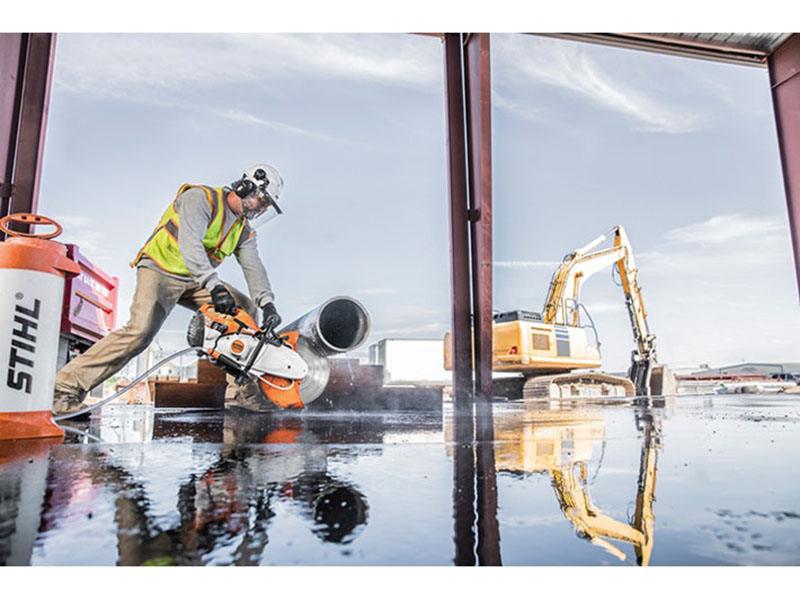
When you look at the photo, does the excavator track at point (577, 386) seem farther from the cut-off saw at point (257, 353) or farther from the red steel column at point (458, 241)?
the cut-off saw at point (257, 353)

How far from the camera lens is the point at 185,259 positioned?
2994 millimetres

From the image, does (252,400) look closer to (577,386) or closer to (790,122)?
(577,386)

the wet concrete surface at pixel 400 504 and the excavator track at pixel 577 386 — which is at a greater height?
the excavator track at pixel 577 386

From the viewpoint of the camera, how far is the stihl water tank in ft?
5.22

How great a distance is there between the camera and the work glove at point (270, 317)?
2830 mm

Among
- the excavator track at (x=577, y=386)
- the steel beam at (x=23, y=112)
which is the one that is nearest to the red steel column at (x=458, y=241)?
the excavator track at (x=577, y=386)

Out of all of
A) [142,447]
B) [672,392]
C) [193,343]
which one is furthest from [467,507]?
[672,392]

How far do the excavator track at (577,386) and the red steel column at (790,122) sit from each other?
2.33 meters

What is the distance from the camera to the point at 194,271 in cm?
295

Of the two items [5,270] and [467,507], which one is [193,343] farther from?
[467,507]

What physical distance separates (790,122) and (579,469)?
5.85 metres

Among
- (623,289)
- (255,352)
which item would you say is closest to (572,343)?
(623,289)

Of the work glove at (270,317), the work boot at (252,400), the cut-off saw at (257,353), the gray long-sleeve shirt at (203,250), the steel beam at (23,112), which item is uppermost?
the steel beam at (23,112)
